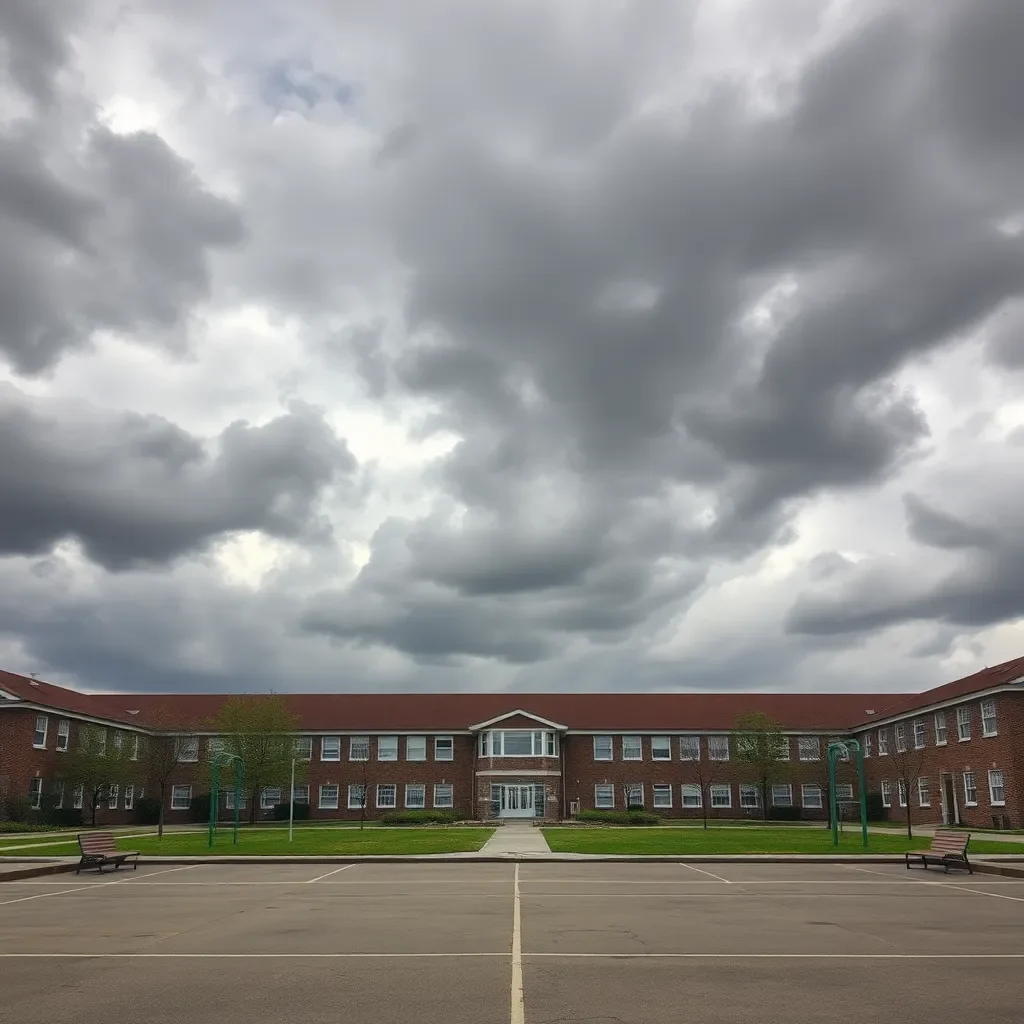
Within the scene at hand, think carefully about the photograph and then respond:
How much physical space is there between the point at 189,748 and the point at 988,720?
46885 millimetres

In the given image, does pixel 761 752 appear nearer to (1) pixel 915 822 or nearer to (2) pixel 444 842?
(1) pixel 915 822

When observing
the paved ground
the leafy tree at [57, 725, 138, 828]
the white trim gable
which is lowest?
the paved ground

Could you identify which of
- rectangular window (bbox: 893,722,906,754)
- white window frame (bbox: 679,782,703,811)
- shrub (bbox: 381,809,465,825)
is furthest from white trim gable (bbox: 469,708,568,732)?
rectangular window (bbox: 893,722,906,754)

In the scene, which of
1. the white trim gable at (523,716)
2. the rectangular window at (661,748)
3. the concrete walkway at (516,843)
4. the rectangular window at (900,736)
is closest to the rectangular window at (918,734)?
the rectangular window at (900,736)

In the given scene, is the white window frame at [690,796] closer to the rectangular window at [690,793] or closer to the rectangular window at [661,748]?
the rectangular window at [690,793]

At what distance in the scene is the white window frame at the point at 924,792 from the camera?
2080 inches

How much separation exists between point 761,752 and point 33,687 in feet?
136

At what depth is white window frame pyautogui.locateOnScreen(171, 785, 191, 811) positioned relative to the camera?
64.5 m

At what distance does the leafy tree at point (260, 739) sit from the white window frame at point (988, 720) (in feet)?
116

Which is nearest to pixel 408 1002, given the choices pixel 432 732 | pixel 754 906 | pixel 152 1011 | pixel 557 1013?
pixel 557 1013

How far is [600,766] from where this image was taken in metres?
65.1

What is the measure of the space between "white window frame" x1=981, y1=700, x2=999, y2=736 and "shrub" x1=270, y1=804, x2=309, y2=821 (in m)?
39.4

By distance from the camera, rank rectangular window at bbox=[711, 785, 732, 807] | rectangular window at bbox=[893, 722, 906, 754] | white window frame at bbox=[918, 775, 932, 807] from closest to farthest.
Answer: white window frame at bbox=[918, 775, 932, 807] → rectangular window at bbox=[893, 722, 906, 754] → rectangular window at bbox=[711, 785, 732, 807]

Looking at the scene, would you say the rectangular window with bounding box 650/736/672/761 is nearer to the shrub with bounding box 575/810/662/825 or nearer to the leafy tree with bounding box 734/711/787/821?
the leafy tree with bounding box 734/711/787/821
